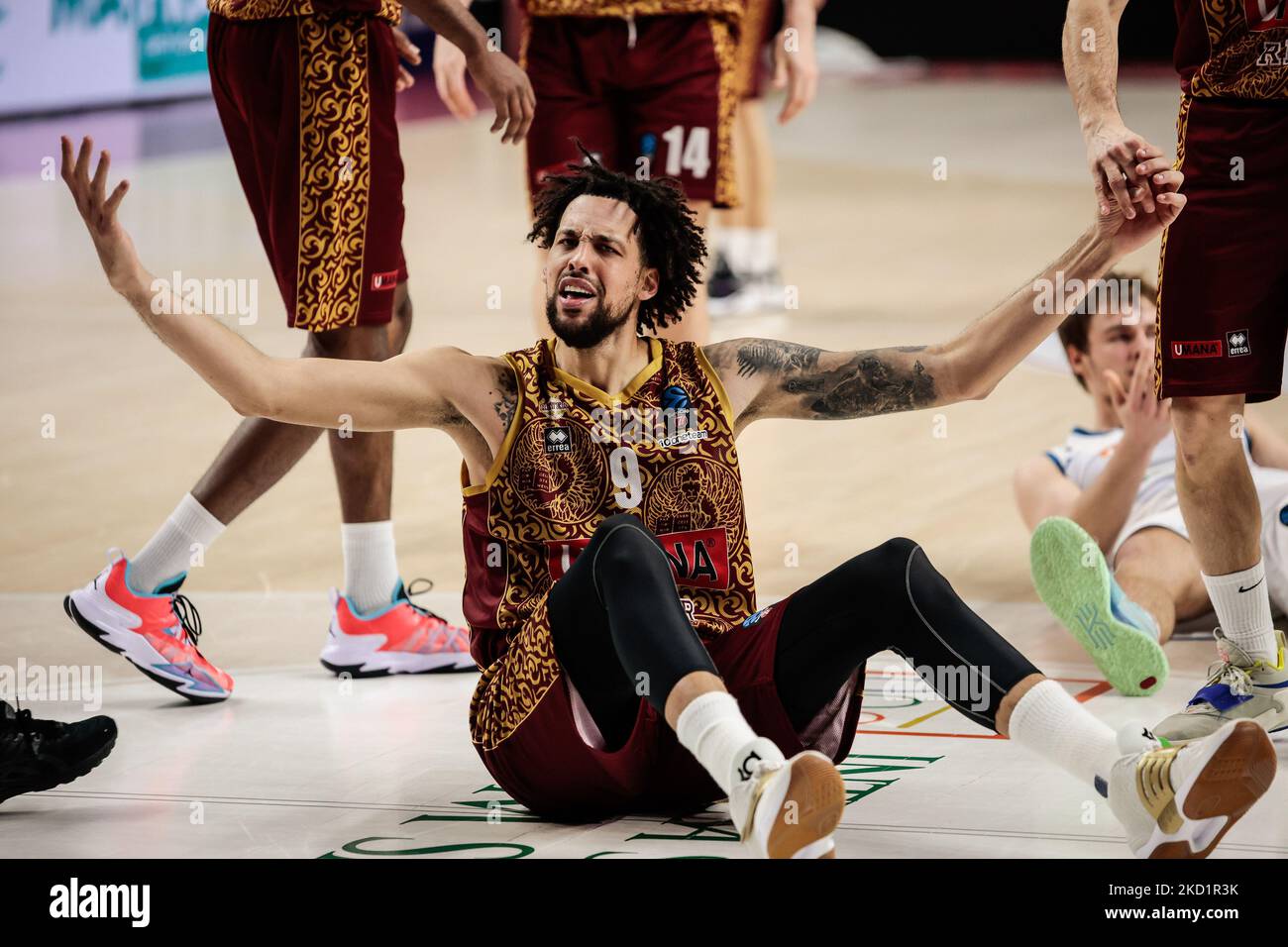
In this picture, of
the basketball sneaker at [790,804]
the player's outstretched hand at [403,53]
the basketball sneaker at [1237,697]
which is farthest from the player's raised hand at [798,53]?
the basketball sneaker at [790,804]

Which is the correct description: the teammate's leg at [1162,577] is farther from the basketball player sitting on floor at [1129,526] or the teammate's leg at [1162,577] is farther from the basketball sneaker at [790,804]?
the basketball sneaker at [790,804]

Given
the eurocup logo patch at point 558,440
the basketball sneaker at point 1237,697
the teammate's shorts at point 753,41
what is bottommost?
the basketball sneaker at point 1237,697

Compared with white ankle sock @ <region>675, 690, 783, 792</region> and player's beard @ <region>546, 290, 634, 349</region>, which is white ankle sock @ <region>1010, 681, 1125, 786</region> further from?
player's beard @ <region>546, 290, 634, 349</region>

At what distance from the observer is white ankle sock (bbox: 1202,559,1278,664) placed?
384 cm

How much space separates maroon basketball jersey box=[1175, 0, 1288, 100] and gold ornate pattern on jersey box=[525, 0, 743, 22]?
1.82 meters

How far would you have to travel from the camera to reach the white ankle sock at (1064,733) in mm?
2877

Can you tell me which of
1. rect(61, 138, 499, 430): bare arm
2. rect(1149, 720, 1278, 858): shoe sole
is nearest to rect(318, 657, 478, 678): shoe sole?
rect(61, 138, 499, 430): bare arm

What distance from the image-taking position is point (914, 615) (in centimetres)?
300

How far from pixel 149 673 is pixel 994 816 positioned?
1.92 metres

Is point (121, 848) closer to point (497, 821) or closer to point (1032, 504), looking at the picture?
point (497, 821)

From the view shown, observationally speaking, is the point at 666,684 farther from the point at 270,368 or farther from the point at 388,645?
the point at 388,645

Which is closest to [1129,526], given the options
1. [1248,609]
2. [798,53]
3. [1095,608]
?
[1095,608]

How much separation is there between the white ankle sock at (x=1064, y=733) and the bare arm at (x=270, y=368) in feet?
Answer: 3.71

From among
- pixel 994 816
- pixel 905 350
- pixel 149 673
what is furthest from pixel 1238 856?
pixel 149 673
